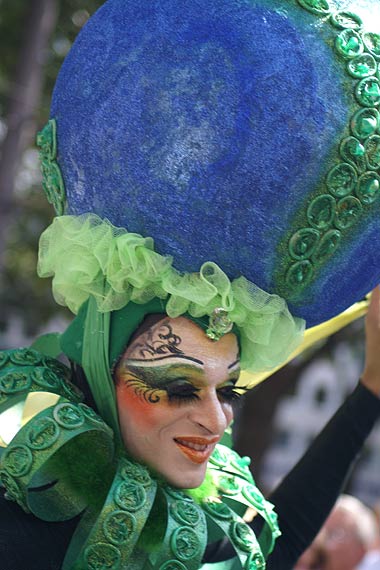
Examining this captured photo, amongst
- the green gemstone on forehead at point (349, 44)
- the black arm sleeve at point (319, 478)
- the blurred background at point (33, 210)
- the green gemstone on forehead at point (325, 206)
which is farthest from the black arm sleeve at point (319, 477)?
the blurred background at point (33, 210)

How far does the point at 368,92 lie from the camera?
2213 millimetres

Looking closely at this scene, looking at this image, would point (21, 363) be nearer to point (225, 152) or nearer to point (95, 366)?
point (95, 366)

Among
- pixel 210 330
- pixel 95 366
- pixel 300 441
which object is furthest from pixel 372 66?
pixel 300 441

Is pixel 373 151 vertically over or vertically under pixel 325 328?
over

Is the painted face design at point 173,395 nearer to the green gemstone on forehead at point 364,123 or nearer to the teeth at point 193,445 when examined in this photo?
the teeth at point 193,445

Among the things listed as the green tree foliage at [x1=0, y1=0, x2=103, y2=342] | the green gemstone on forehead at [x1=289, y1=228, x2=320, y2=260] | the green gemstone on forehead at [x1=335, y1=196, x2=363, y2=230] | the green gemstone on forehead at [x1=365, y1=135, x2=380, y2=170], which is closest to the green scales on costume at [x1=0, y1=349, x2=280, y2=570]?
the green gemstone on forehead at [x1=289, y1=228, x2=320, y2=260]

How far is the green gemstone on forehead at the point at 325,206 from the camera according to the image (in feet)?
7.24

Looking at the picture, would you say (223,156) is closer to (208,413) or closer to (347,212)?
(347,212)

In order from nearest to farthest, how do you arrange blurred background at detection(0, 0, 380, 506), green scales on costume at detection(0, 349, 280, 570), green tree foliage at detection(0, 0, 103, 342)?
green scales on costume at detection(0, 349, 280, 570) < blurred background at detection(0, 0, 380, 506) < green tree foliage at detection(0, 0, 103, 342)

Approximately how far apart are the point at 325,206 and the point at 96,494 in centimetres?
77

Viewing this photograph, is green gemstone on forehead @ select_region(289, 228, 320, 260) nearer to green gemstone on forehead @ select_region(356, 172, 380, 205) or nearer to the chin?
green gemstone on forehead @ select_region(356, 172, 380, 205)

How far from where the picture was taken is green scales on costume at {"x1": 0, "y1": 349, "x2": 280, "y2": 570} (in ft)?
7.08

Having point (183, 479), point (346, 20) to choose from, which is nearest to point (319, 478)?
point (183, 479)

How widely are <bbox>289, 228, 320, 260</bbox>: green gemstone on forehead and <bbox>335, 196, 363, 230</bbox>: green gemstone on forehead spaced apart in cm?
6
